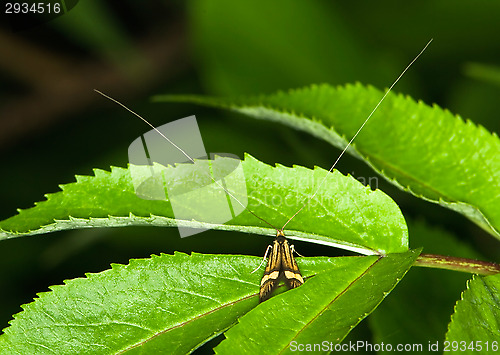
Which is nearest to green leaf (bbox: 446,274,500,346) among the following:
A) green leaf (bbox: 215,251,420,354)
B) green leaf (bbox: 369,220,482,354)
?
green leaf (bbox: 215,251,420,354)

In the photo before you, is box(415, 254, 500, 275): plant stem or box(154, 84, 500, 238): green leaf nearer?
box(415, 254, 500, 275): plant stem

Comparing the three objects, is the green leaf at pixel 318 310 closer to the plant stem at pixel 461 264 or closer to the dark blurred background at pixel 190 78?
the plant stem at pixel 461 264

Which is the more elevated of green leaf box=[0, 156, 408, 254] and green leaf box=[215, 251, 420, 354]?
green leaf box=[0, 156, 408, 254]

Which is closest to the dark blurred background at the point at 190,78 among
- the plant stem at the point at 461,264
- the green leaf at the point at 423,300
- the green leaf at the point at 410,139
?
the green leaf at the point at 423,300

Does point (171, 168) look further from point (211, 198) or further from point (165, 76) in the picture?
point (165, 76)

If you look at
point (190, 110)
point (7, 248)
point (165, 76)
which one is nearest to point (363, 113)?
point (190, 110)

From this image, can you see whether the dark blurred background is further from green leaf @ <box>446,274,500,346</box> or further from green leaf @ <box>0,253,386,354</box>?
green leaf @ <box>0,253,386,354</box>

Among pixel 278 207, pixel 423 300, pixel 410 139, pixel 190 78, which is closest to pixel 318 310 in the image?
pixel 278 207
